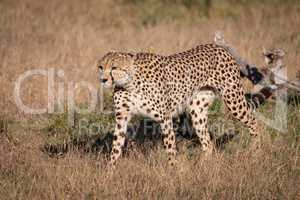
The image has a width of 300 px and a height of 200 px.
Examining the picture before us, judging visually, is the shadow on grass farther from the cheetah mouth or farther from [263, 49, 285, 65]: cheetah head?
[263, 49, 285, 65]: cheetah head

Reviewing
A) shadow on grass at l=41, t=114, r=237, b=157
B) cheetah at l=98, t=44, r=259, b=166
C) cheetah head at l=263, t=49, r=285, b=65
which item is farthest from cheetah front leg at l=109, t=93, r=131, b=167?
cheetah head at l=263, t=49, r=285, b=65

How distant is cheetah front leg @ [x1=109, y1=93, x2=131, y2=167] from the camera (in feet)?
19.2

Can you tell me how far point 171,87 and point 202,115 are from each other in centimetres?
70

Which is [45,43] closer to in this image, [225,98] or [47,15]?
[47,15]

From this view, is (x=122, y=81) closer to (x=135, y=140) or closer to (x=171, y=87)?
(x=171, y=87)

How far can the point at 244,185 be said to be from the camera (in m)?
5.34

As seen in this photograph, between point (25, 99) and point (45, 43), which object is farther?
point (45, 43)

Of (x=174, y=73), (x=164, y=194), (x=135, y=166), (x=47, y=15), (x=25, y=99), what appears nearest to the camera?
(x=164, y=194)

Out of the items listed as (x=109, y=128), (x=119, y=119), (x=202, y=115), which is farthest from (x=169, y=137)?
(x=109, y=128)

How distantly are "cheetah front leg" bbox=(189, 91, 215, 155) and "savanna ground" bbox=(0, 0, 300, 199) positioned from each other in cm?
13

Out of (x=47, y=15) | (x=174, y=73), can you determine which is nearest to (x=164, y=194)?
(x=174, y=73)

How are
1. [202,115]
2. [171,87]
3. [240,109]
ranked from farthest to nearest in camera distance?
1. [202,115]
2. [240,109]
3. [171,87]

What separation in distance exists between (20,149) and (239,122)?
7.81 feet

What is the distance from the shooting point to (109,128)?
23.7ft
